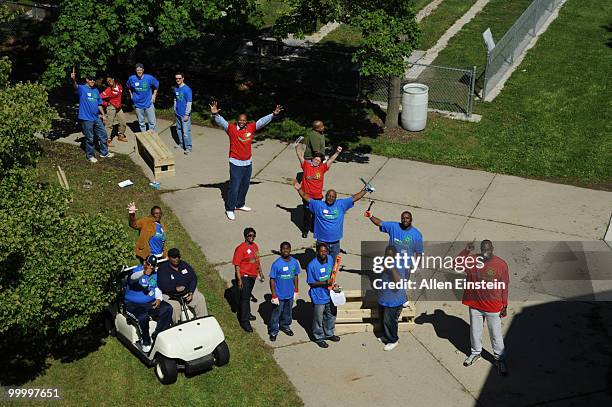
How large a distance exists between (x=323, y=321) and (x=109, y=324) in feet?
10.4

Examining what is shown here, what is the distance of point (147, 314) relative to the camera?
11039mm

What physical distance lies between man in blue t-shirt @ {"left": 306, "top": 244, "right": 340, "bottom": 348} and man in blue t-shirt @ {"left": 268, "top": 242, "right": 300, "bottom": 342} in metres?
0.23

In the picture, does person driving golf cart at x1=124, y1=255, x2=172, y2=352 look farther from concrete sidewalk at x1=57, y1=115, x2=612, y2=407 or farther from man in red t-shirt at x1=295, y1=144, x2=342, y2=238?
man in red t-shirt at x1=295, y1=144, x2=342, y2=238

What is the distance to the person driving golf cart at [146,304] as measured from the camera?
435 inches

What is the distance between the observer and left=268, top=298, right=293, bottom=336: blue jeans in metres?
11.8

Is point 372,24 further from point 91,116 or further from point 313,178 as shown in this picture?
point 91,116

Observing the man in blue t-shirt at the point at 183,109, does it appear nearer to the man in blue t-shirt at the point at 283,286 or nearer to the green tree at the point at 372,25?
the green tree at the point at 372,25

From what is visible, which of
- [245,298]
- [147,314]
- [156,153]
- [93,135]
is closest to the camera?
[147,314]

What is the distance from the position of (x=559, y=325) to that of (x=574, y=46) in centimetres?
1446

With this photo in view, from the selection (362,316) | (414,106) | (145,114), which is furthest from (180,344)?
(414,106)

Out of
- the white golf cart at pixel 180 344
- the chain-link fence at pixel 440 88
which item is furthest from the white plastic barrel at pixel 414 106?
the white golf cart at pixel 180 344

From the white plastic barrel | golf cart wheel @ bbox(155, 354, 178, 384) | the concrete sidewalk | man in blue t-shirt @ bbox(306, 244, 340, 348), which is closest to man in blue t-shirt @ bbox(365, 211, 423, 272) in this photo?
man in blue t-shirt @ bbox(306, 244, 340, 348)

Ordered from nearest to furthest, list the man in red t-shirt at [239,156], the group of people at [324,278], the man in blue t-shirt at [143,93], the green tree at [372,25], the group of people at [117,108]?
1. the group of people at [324,278]
2. the man in red t-shirt at [239,156]
3. the green tree at [372,25]
4. the group of people at [117,108]
5. the man in blue t-shirt at [143,93]

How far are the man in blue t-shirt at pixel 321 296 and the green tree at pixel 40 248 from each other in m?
2.63
